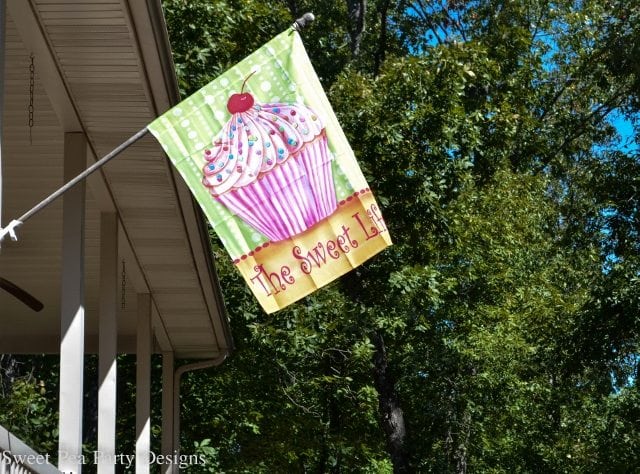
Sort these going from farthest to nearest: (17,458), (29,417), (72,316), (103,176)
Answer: (29,417) < (103,176) < (72,316) < (17,458)

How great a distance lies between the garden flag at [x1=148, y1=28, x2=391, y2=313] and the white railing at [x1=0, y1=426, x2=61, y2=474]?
3.84 feet

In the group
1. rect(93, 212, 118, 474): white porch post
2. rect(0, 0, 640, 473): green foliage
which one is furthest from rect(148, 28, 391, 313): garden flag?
rect(0, 0, 640, 473): green foliage

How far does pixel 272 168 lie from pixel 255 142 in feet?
0.45

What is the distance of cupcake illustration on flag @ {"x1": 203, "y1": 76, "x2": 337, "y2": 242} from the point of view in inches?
205

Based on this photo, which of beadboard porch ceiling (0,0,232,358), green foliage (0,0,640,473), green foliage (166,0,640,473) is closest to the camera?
beadboard porch ceiling (0,0,232,358)

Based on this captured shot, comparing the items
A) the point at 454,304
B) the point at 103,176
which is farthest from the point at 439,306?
the point at 103,176

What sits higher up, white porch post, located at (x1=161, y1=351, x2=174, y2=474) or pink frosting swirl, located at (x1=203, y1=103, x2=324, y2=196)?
white porch post, located at (x1=161, y1=351, x2=174, y2=474)

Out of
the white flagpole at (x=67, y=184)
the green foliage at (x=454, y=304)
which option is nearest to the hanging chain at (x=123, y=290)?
the white flagpole at (x=67, y=184)

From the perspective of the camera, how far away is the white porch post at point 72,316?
A: 6609 millimetres

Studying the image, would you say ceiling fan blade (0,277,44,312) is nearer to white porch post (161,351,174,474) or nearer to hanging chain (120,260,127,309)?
hanging chain (120,260,127,309)

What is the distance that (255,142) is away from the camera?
522 cm

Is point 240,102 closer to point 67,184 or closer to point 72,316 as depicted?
point 67,184

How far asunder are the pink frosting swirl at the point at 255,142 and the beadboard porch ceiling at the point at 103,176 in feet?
2.46

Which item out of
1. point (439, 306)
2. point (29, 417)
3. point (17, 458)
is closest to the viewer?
point (17, 458)
